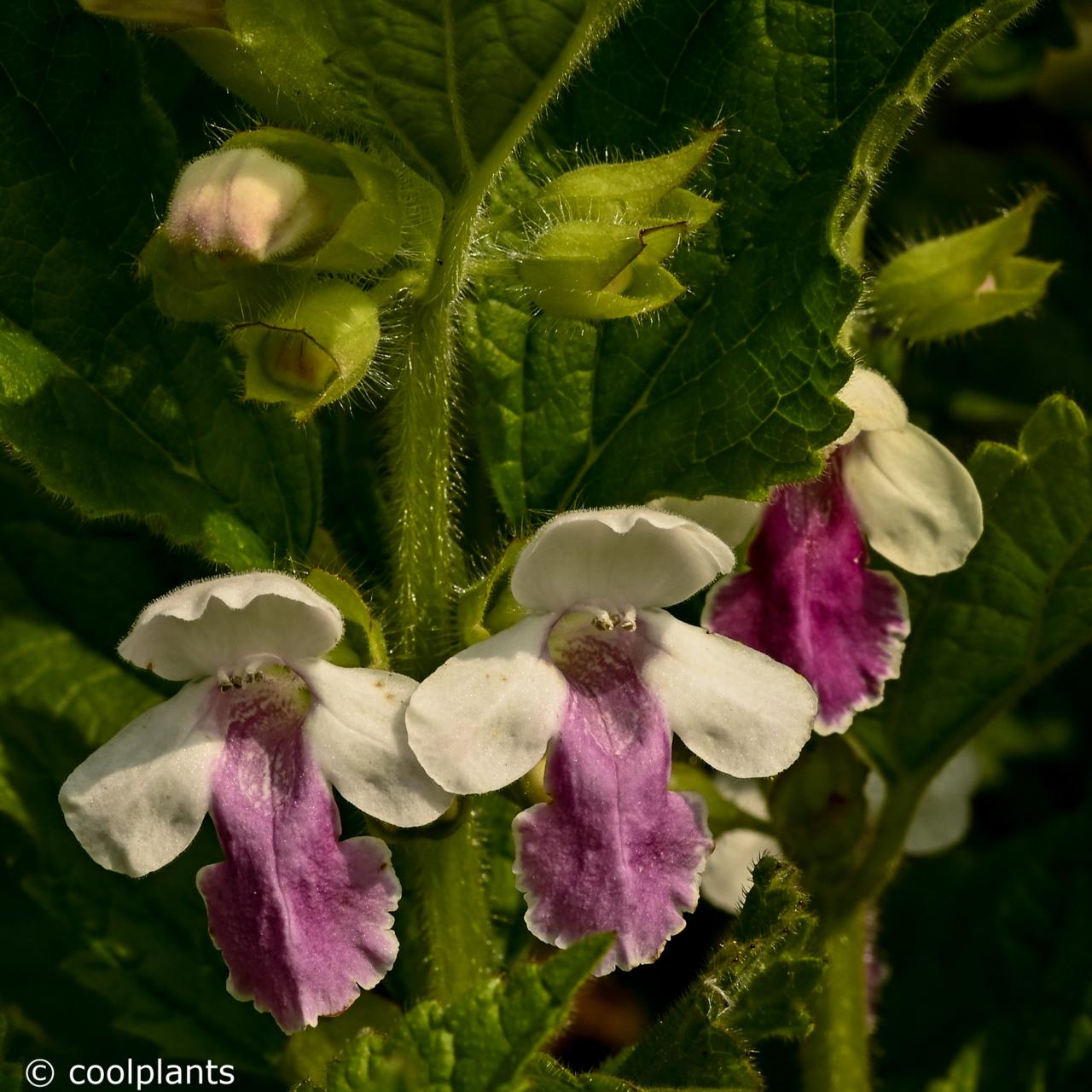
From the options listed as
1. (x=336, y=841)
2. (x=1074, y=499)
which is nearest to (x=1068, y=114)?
(x=1074, y=499)

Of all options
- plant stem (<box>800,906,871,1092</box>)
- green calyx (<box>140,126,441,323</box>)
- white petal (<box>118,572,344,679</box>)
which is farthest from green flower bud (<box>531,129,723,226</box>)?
plant stem (<box>800,906,871,1092</box>)

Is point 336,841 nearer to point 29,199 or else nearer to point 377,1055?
point 377,1055

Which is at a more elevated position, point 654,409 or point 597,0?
point 597,0

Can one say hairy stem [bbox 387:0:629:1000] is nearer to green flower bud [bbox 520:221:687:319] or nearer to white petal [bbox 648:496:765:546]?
green flower bud [bbox 520:221:687:319]

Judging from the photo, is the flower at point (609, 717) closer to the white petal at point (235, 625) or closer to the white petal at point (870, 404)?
the white petal at point (235, 625)

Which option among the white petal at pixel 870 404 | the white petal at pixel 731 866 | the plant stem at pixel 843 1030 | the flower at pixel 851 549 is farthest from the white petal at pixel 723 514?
the white petal at pixel 731 866

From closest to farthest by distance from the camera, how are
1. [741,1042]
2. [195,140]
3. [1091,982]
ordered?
[741,1042] → [195,140] → [1091,982]
